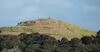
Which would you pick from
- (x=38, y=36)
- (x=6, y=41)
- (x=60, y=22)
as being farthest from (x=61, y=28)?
(x=6, y=41)

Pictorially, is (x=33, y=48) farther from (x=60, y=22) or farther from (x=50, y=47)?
(x=60, y=22)

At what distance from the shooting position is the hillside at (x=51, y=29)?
4716 inches

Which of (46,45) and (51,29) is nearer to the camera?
(46,45)

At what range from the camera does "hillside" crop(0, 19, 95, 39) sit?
120m

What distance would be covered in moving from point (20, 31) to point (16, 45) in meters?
34.3

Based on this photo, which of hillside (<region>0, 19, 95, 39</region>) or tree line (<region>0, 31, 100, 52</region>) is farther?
hillside (<region>0, 19, 95, 39</region>)

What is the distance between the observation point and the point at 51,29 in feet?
399

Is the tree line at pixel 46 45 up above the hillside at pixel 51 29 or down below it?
below

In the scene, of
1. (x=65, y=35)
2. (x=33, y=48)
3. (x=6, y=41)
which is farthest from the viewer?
(x=65, y=35)

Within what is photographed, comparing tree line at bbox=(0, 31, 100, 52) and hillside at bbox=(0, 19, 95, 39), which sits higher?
hillside at bbox=(0, 19, 95, 39)

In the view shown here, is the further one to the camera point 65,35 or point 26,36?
point 65,35

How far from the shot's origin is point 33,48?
81562 millimetres

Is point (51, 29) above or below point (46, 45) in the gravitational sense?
above

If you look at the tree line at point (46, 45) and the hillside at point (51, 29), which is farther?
the hillside at point (51, 29)
